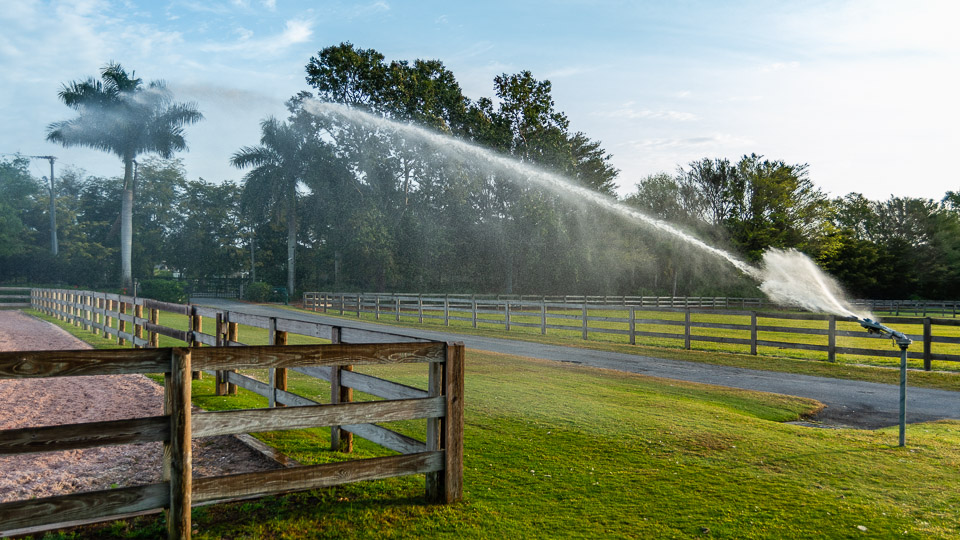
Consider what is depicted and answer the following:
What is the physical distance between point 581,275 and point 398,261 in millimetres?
14596

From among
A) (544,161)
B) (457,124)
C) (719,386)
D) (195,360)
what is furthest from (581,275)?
(195,360)

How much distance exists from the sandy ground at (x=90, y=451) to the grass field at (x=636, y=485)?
0.64 metres

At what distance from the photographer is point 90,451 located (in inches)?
232

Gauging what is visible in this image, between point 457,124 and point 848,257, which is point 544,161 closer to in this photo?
point 457,124

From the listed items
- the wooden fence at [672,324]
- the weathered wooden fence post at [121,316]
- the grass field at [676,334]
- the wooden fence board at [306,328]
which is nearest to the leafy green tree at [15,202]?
the wooden fence at [672,324]

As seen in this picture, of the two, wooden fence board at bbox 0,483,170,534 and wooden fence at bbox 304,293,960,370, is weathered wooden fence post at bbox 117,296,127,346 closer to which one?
wooden fence at bbox 304,293,960,370

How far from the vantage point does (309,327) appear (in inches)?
237

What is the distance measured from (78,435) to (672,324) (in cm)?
2313

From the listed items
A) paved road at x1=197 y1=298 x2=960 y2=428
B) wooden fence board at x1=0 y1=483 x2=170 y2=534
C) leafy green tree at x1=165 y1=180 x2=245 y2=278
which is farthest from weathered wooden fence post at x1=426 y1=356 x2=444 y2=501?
leafy green tree at x1=165 y1=180 x2=245 y2=278

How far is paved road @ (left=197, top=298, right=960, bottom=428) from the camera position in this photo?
28.1 feet

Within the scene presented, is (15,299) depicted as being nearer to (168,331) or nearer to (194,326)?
(168,331)

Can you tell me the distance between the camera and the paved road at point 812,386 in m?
8.57

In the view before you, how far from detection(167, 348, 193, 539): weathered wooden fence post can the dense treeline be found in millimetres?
37065

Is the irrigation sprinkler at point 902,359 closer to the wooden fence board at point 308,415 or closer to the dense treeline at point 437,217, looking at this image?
the wooden fence board at point 308,415
